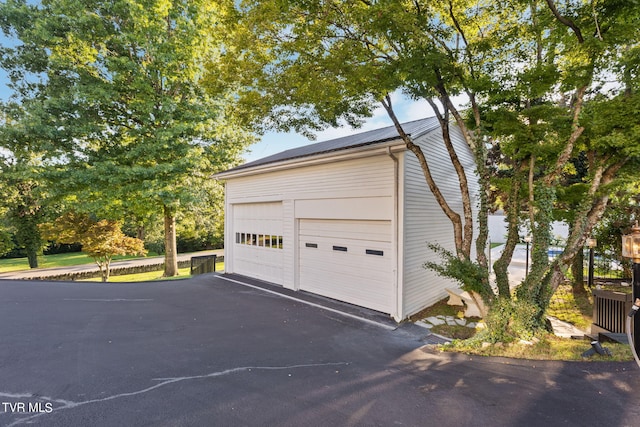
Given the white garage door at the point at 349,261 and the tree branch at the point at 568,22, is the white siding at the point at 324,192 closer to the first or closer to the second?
the white garage door at the point at 349,261

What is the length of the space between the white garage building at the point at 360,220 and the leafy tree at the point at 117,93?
4.23 m

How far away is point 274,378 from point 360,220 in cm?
400

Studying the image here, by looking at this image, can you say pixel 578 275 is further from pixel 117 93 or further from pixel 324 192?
pixel 117 93

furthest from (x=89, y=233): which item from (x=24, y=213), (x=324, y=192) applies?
(x=324, y=192)

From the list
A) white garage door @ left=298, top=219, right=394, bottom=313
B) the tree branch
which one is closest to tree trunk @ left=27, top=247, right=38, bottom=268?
white garage door @ left=298, top=219, right=394, bottom=313

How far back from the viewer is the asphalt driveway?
296cm

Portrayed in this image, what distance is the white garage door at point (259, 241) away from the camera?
9.02m

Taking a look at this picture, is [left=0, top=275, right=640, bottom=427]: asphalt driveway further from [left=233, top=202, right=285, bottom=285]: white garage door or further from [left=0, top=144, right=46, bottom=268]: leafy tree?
[left=0, top=144, right=46, bottom=268]: leafy tree

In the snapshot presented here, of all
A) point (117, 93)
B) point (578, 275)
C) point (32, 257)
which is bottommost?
point (32, 257)

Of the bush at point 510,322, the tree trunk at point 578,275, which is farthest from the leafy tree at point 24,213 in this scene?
the tree trunk at point 578,275

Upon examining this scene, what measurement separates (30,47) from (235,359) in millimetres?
15736

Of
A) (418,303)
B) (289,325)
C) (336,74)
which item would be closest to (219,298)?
(289,325)

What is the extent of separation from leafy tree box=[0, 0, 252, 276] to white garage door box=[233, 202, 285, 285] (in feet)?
9.93

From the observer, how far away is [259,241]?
9.72m
